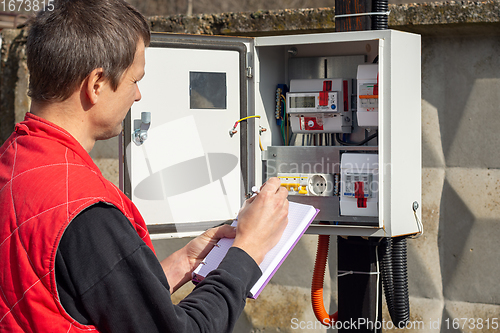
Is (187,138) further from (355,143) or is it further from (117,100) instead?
(117,100)

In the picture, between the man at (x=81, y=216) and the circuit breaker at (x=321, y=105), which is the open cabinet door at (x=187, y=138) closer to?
the circuit breaker at (x=321, y=105)

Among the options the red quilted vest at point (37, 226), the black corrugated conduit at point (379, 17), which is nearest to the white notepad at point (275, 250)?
the red quilted vest at point (37, 226)

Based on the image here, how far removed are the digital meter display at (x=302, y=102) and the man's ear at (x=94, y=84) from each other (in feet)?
5.84

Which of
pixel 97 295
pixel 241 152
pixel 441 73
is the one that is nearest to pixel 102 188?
pixel 97 295

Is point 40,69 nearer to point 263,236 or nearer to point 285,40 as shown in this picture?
point 263,236

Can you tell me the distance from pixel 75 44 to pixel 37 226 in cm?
31

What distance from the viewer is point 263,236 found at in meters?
1.05

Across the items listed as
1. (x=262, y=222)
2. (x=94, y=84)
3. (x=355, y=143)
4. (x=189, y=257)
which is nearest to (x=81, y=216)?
(x=94, y=84)

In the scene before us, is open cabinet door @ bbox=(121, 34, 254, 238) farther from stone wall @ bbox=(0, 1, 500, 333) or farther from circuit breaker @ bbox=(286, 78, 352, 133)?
stone wall @ bbox=(0, 1, 500, 333)

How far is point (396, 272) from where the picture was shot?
2.37m

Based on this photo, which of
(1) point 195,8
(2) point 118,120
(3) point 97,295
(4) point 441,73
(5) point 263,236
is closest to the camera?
(3) point 97,295

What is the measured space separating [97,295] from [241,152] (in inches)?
68.5

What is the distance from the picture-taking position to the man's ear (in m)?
0.85

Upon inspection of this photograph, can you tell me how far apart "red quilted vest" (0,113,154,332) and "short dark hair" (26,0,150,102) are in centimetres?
13
